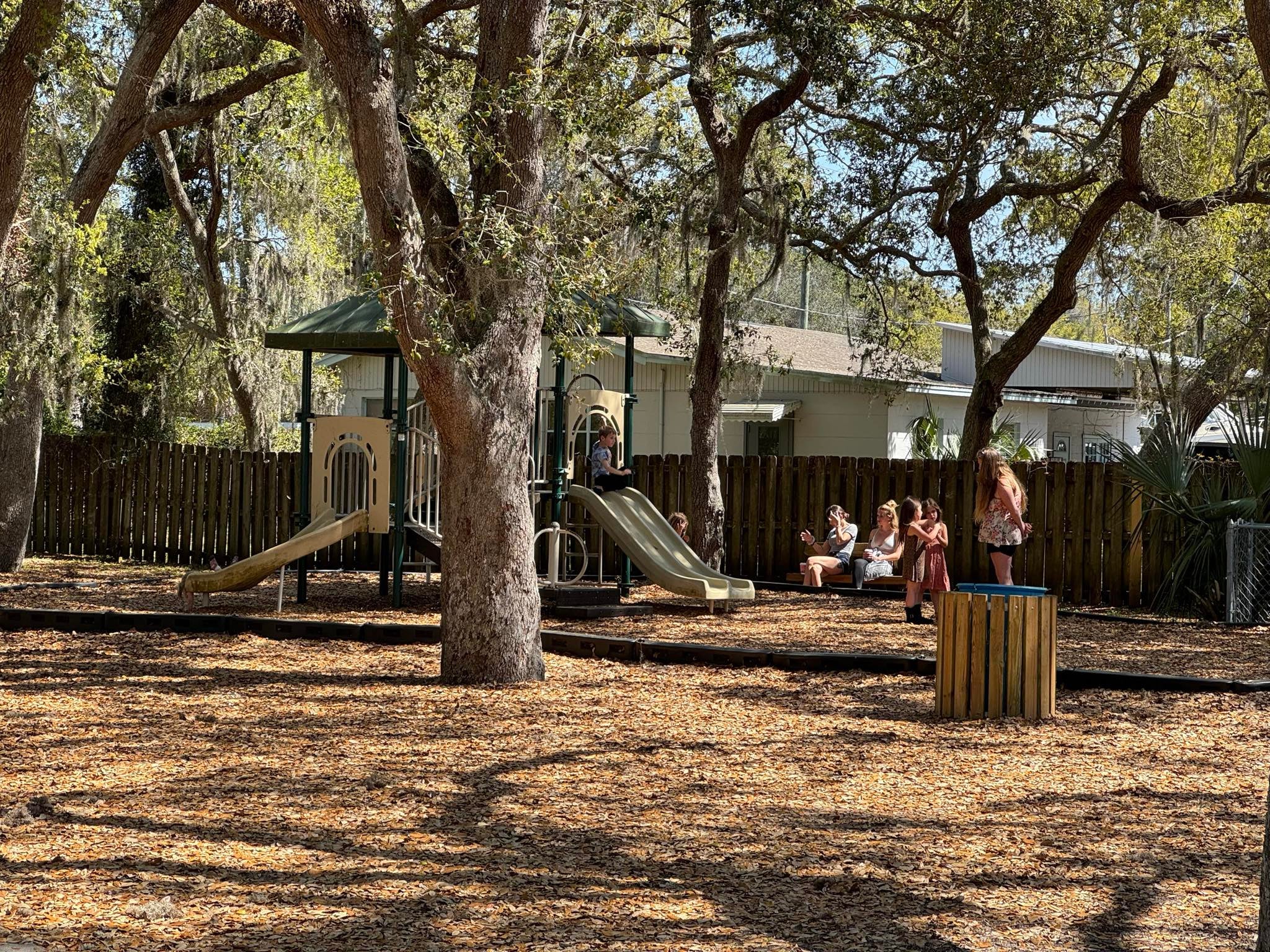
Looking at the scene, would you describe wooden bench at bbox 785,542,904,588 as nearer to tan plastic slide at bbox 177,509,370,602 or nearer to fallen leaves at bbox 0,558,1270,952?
tan plastic slide at bbox 177,509,370,602

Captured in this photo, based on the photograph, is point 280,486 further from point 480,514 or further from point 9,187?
point 480,514

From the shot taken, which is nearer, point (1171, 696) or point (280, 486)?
point (1171, 696)

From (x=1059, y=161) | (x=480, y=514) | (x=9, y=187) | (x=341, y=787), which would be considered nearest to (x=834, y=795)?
(x=341, y=787)

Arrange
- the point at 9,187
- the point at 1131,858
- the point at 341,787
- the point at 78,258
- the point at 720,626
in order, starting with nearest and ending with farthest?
the point at 1131,858, the point at 341,787, the point at 9,187, the point at 720,626, the point at 78,258

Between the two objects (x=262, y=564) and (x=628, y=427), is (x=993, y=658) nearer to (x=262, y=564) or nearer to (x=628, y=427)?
(x=262, y=564)

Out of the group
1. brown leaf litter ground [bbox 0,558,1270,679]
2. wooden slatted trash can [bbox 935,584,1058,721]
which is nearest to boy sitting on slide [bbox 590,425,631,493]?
brown leaf litter ground [bbox 0,558,1270,679]

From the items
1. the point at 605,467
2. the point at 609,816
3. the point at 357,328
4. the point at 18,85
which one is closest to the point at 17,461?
the point at 357,328

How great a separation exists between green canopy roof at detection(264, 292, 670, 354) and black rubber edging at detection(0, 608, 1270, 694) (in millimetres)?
3099

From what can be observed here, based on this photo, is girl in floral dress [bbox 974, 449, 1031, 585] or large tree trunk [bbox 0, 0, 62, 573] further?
girl in floral dress [bbox 974, 449, 1031, 585]

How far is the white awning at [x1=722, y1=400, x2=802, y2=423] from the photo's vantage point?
2425 cm

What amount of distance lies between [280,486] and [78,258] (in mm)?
5580

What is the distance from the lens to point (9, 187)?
34.6 ft

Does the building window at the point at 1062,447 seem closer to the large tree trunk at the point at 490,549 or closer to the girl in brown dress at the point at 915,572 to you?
the girl in brown dress at the point at 915,572

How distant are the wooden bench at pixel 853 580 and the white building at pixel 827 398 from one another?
11.9 ft
